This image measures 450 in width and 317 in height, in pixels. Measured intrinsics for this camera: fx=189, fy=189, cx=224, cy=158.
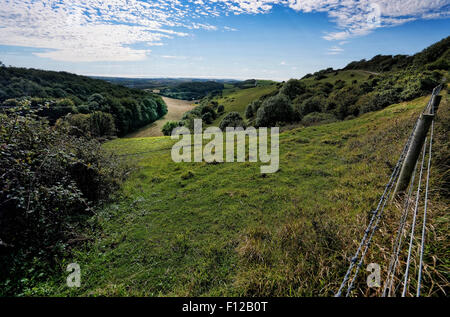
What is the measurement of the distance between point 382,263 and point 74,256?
6945 mm

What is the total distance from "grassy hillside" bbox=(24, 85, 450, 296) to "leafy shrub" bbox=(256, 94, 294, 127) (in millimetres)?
21008

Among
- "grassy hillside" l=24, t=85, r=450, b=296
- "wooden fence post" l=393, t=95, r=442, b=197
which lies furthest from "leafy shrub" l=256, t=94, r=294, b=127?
"wooden fence post" l=393, t=95, r=442, b=197

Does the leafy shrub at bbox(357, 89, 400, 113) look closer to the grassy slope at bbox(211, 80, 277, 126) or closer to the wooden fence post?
the wooden fence post

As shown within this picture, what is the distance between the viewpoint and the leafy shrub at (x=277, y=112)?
30.9 meters

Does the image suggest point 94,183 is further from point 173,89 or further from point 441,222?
point 173,89

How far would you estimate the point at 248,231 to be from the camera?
5.64m

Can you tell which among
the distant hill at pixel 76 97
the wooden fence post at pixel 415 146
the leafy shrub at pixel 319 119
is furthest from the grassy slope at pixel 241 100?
the wooden fence post at pixel 415 146

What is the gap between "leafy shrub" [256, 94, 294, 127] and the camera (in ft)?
101

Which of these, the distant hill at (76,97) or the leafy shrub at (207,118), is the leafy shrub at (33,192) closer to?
the distant hill at (76,97)

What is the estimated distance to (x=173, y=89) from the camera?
16712 centimetres

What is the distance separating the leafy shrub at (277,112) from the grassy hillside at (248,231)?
21008mm

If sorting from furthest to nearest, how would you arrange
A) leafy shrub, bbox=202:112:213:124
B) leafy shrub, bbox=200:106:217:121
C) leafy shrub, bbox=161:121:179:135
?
1. leafy shrub, bbox=200:106:217:121
2. leafy shrub, bbox=202:112:213:124
3. leafy shrub, bbox=161:121:179:135

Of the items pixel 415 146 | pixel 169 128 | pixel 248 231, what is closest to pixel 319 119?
pixel 415 146

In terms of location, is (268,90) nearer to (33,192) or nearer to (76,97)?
(76,97)
